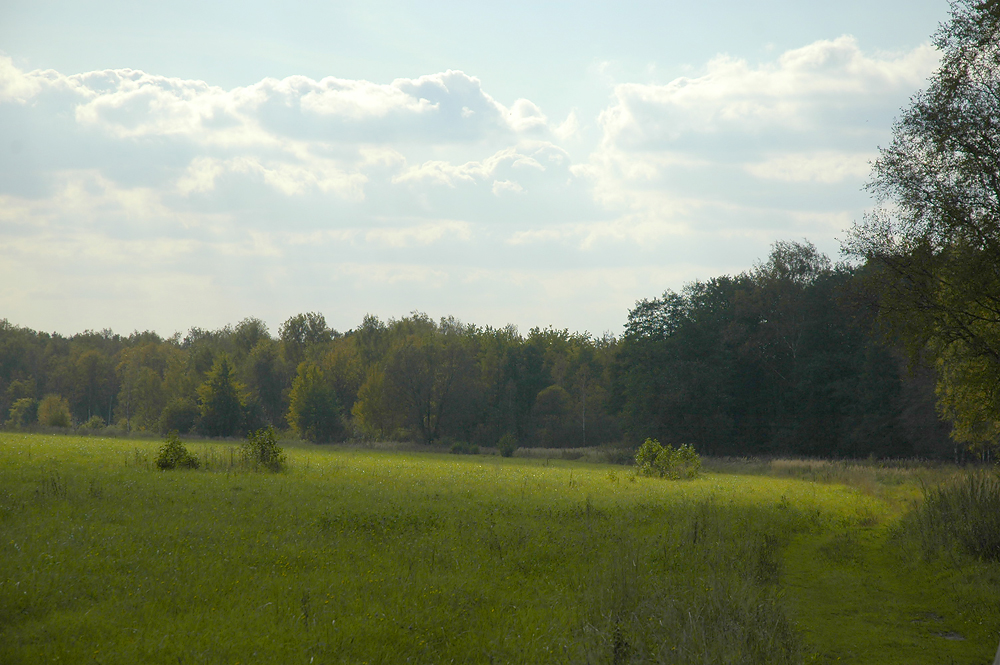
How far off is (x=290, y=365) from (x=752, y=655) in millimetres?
92748

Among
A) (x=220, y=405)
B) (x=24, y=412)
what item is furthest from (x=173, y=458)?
(x=24, y=412)

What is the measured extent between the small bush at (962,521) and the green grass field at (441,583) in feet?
2.02

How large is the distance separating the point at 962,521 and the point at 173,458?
22.9 meters

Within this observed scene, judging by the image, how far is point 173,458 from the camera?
23.7 metres

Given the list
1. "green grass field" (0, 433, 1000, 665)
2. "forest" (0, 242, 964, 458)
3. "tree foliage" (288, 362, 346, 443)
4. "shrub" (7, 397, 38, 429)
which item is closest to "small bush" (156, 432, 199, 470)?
"green grass field" (0, 433, 1000, 665)

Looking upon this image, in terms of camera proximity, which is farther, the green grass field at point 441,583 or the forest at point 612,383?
the forest at point 612,383

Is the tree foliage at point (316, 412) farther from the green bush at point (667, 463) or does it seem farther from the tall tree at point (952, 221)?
the tall tree at point (952, 221)

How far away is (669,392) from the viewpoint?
2354 inches

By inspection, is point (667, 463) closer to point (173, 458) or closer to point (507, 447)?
point (173, 458)

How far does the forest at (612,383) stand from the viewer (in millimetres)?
56031

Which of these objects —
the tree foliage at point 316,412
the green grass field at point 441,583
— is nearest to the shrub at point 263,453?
the green grass field at point 441,583

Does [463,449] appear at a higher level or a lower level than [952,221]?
lower

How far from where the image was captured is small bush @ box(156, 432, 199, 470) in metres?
23.4

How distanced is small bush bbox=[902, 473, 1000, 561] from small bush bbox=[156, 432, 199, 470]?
21.8 meters
